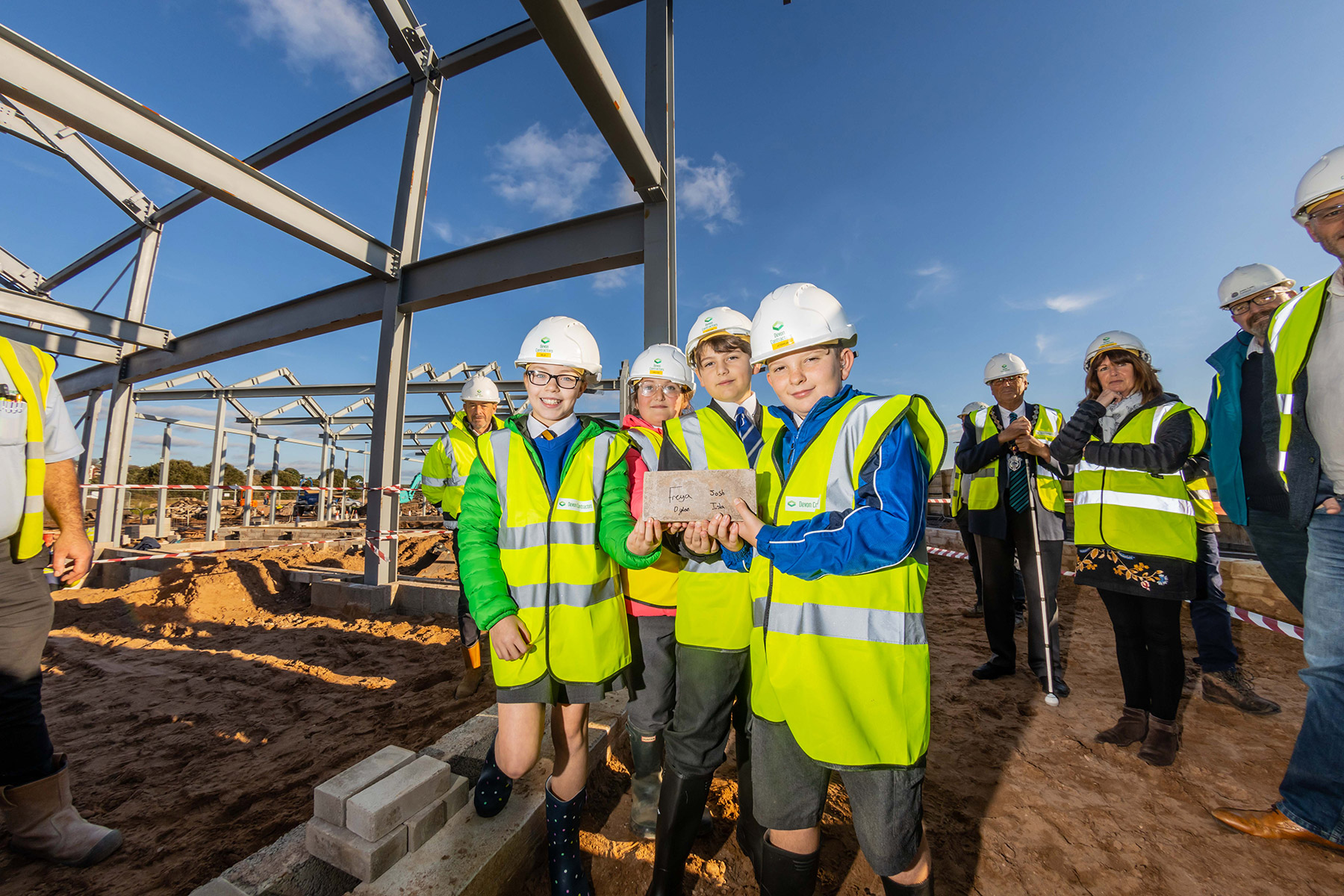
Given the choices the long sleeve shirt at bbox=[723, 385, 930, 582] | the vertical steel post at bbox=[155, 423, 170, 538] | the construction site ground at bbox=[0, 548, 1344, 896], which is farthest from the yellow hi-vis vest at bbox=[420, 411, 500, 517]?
the vertical steel post at bbox=[155, 423, 170, 538]

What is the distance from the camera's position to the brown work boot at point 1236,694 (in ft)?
10.7

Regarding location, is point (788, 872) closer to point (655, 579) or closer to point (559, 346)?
point (655, 579)

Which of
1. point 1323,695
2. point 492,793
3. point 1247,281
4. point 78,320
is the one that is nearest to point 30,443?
point 492,793

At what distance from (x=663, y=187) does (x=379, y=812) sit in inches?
178

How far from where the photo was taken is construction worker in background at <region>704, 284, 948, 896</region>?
1.26 meters

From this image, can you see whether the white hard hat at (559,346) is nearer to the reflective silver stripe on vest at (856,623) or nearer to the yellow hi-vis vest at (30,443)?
the reflective silver stripe on vest at (856,623)

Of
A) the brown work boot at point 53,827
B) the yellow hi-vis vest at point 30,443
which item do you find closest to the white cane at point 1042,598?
the brown work boot at point 53,827

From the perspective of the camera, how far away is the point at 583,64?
2.90 meters

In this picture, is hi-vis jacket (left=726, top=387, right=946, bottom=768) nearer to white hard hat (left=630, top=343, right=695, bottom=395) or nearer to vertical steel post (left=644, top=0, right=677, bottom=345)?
white hard hat (left=630, top=343, right=695, bottom=395)

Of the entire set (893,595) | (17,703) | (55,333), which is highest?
(55,333)

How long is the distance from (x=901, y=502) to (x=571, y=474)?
117cm

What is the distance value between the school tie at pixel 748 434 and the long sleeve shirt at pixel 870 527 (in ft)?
1.52

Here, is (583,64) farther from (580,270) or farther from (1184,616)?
(1184,616)

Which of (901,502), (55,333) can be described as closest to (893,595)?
(901,502)
